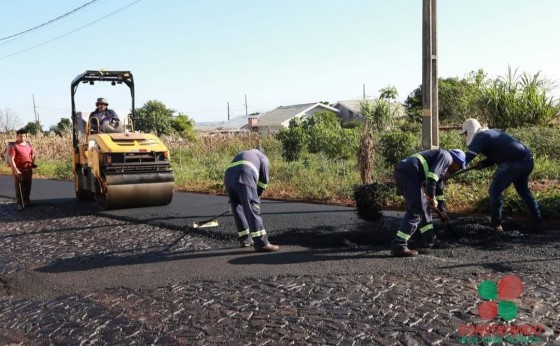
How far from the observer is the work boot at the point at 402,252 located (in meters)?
5.93

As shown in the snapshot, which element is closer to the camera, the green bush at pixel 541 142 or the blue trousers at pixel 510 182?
the blue trousers at pixel 510 182

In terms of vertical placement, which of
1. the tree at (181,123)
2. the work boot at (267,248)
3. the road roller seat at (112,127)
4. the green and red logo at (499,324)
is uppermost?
the tree at (181,123)

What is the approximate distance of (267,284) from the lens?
5.25 meters

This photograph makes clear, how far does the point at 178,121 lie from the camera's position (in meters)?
48.6

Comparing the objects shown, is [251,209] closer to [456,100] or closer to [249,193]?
[249,193]

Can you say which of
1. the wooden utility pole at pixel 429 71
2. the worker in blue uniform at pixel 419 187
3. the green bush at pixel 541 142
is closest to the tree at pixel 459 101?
the green bush at pixel 541 142

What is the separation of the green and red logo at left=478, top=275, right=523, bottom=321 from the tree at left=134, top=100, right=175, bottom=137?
42072 mm

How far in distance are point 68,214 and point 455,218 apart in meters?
6.96

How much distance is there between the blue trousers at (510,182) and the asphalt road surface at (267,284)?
0.26 meters

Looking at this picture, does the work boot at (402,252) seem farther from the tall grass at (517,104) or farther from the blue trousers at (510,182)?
the tall grass at (517,104)

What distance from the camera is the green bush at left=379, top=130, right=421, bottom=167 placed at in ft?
37.4

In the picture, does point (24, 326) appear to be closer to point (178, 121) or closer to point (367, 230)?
point (367, 230)

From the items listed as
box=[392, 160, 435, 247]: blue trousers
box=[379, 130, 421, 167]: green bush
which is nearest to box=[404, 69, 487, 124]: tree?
box=[379, 130, 421, 167]: green bush

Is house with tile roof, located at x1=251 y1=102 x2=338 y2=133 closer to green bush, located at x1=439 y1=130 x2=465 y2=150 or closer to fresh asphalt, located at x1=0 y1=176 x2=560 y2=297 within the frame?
green bush, located at x1=439 y1=130 x2=465 y2=150
